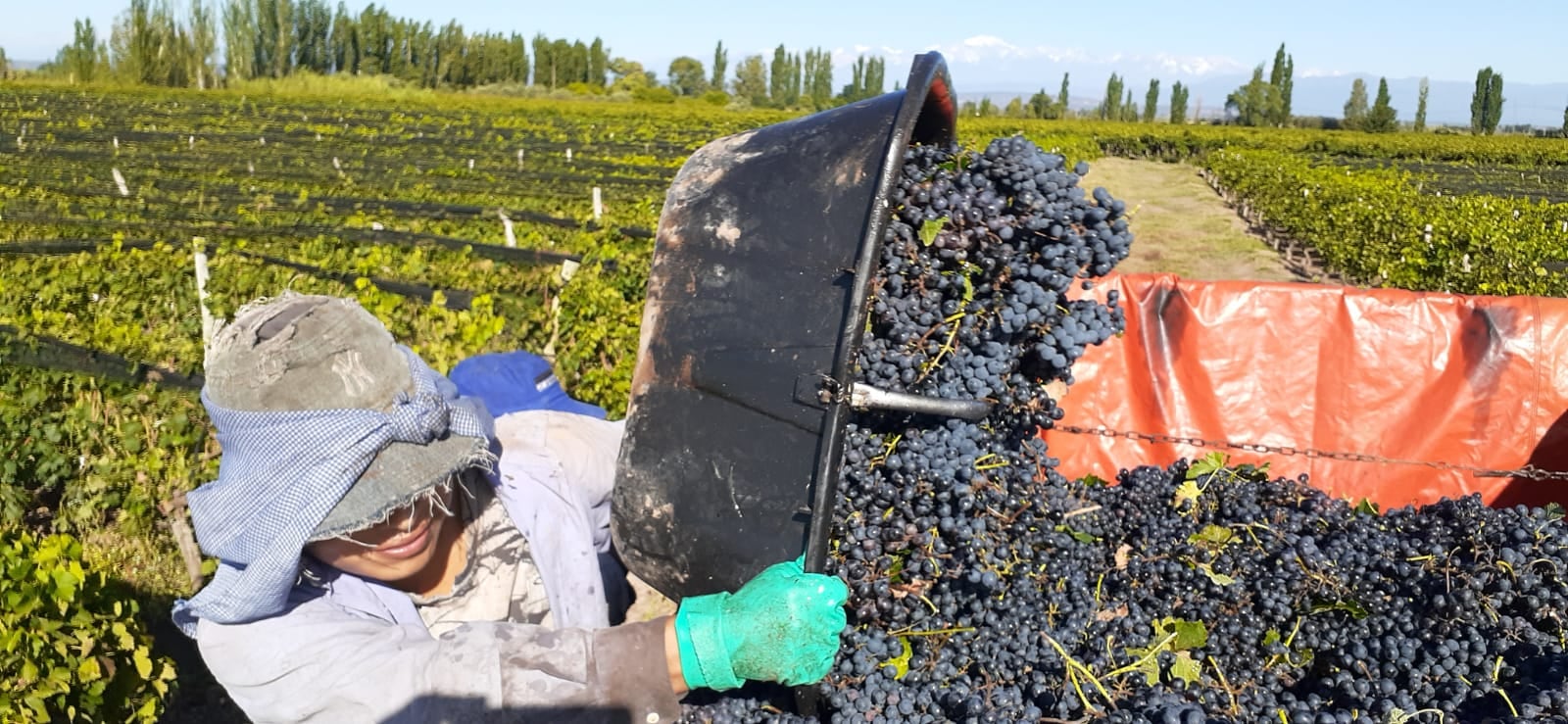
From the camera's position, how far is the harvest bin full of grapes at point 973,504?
1495mm

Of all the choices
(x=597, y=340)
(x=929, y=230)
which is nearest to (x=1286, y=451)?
(x=929, y=230)

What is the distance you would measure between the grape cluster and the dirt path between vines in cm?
667

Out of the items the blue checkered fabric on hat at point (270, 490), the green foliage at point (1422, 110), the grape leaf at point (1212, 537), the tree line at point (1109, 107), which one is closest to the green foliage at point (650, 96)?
the tree line at point (1109, 107)

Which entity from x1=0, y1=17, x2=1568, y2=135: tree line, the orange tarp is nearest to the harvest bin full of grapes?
the orange tarp

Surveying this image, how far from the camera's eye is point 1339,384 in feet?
14.0

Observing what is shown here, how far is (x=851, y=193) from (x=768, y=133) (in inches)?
12.3

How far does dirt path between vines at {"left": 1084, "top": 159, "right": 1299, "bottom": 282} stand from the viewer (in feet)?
52.7

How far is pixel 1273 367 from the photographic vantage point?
171 inches

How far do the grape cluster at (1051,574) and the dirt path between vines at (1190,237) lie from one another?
6668mm

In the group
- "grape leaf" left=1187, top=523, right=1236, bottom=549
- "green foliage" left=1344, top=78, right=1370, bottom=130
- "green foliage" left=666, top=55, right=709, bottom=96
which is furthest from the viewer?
"green foliage" left=666, top=55, right=709, bottom=96

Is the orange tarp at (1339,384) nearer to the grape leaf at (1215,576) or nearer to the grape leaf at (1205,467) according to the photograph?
the grape leaf at (1205,467)

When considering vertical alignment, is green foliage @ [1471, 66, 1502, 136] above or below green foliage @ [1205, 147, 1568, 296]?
above

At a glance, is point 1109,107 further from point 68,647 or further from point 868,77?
point 68,647

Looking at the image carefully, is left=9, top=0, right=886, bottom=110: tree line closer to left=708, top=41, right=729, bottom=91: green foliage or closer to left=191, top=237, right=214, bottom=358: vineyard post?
left=708, top=41, right=729, bottom=91: green foliage
